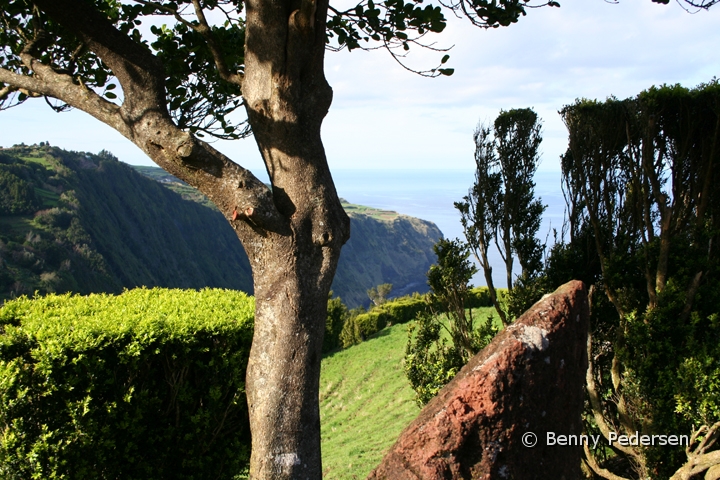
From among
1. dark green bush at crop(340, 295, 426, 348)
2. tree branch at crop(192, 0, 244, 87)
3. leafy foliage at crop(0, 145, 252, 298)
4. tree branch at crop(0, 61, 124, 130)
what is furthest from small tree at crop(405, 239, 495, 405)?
leafy foliage at crop(0, 145, 252, 298)

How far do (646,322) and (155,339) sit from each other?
5243mm

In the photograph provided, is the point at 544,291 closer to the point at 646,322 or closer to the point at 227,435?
the point at 646,322

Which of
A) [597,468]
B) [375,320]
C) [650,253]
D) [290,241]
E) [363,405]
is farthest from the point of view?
[375,320]

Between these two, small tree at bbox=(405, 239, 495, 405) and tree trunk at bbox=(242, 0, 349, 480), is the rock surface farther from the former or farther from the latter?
small tree at bbox=(405, 239, 495, 405)

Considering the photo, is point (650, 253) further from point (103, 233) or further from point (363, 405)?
point (103, 233)

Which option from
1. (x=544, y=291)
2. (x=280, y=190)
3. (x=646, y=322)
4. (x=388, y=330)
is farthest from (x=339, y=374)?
(x=280, y=190)

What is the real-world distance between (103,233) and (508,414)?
364ft

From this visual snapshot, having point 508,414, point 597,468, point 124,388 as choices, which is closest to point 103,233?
point 124,388

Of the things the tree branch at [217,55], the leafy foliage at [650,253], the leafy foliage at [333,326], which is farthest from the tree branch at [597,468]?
the leafy foliage at [333,326]

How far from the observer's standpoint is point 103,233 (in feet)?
333

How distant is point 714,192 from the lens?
6.12 meters

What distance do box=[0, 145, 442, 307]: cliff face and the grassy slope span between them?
165ft

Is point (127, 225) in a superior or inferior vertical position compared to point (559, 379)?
superior

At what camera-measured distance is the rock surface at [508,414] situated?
3.37 m
